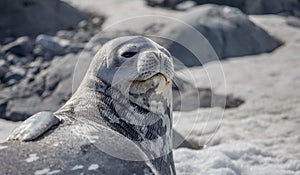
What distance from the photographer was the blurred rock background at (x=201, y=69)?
8031mm

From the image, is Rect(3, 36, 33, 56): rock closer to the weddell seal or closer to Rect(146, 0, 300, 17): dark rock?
Rect(146, 0, 300, 17): dark rock

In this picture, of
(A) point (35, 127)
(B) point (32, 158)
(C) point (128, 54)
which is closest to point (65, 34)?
(C) point (128, 54)

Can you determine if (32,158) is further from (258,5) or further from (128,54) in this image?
(258,5)

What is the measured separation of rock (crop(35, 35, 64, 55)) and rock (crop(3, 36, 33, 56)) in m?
0.18

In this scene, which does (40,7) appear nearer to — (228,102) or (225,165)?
(228,102)

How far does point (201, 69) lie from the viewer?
11.1 m

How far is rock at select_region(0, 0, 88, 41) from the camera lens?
13992 millimetres

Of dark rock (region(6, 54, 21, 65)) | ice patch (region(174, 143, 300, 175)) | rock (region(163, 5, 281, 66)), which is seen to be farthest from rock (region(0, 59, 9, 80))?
ice patch (region(174, 143, 300, 175))

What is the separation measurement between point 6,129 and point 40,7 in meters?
6.63

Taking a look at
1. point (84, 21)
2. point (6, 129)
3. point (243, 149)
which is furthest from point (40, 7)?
point (243, 149)

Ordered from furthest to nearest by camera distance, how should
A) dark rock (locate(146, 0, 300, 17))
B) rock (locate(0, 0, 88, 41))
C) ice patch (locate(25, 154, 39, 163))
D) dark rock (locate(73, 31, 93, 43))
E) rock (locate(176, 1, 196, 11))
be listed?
→ dark rock (locate(146, 0, 300, 17)), rock (locate(176, 1, 196, 11)), rock (locate(0, 0, 88, 41)), dark rock (locate(73, 31, 93, 43)), ice patch (locate(25, 154, 39, 163))

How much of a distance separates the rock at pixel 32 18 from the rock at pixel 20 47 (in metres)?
0.66

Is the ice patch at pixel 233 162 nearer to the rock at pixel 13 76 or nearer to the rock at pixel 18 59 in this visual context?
the rock at pixel 13 76

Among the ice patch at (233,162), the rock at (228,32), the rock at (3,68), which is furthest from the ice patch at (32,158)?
the rock at (228,32)
